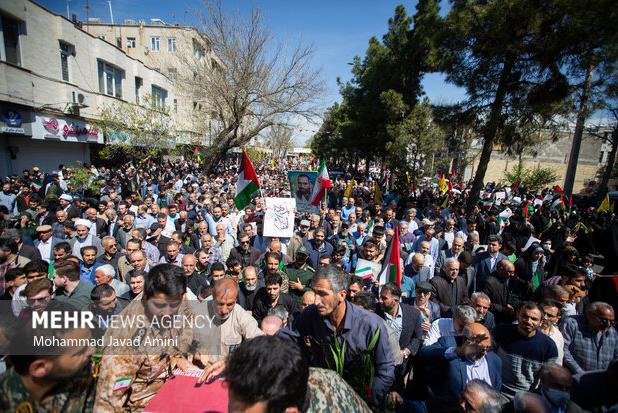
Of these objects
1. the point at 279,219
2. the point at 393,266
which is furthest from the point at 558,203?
the point at 279,219

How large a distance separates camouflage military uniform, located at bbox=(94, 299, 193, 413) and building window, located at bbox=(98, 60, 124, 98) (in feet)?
80.9

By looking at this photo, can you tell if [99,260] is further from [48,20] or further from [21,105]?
[48,20]

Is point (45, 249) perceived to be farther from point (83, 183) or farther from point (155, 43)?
point (155, 43)

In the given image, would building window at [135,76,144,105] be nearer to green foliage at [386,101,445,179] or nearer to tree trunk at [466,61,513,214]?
green foliage at [386,101,445,179]

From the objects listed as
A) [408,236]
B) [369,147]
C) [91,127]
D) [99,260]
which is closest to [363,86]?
[369,147]

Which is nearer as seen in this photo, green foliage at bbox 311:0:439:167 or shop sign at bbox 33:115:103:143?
shop sign at bbox 33:115:103:143

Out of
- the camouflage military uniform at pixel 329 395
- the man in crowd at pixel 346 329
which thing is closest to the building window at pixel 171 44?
the man in crowd at pixel 346 329

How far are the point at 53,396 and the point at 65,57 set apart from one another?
22.6 metres

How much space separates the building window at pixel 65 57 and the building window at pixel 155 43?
20.3 metres

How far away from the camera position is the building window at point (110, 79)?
70.2 ft

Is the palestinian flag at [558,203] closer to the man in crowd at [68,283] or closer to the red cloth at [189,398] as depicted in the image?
the red cloth at [189,398]

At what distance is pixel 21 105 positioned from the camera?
14.0m

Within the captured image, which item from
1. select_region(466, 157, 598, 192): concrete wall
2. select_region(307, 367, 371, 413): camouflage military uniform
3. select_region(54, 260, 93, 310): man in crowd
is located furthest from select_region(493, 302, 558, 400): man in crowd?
select_region(466, 157, 598, 192): concrete wall

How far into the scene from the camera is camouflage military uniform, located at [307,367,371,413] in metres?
1.36
